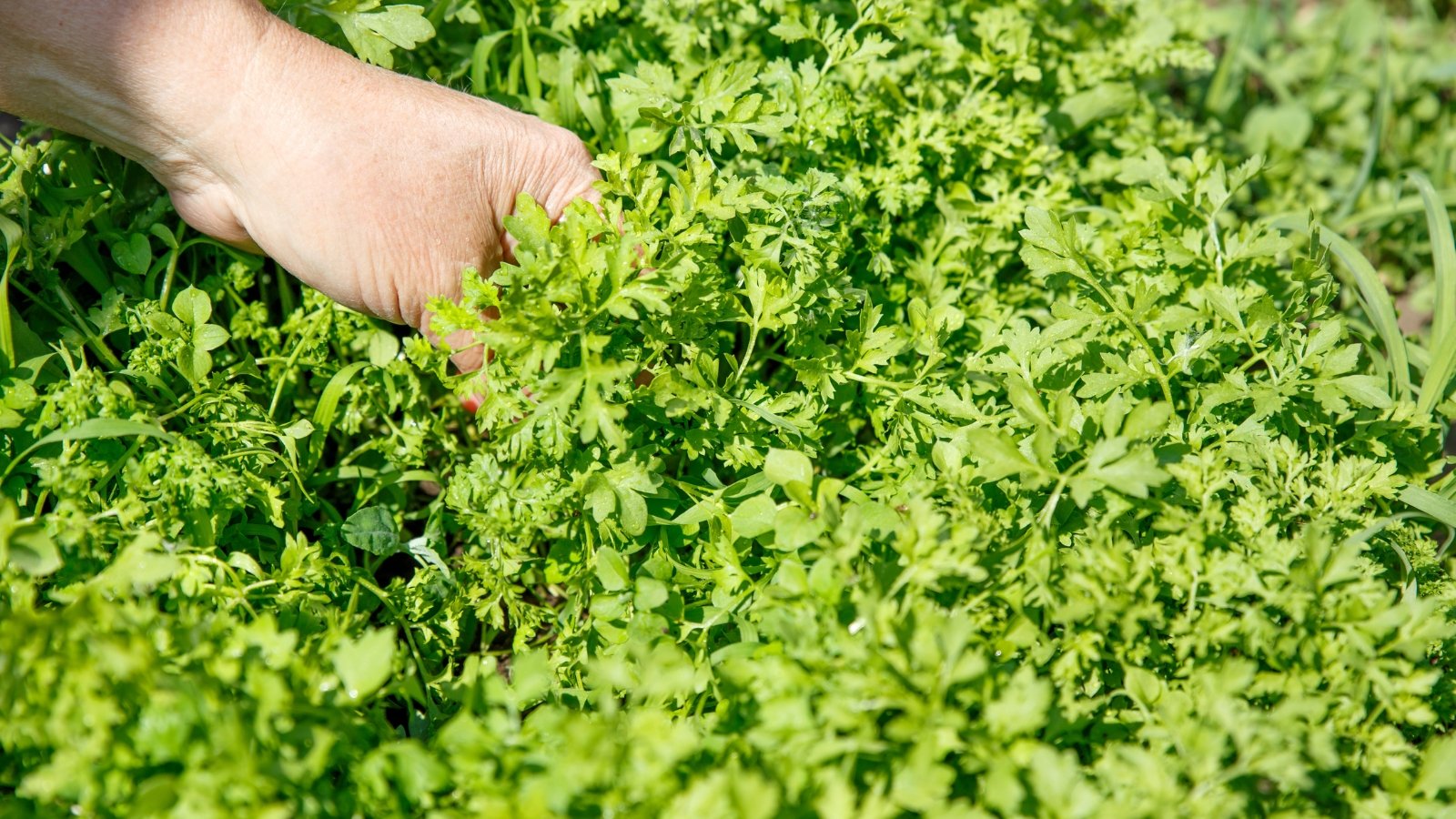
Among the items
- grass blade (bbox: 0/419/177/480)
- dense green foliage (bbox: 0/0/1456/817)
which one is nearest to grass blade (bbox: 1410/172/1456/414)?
dense green foliage (bbox: 0/0/1456/817)

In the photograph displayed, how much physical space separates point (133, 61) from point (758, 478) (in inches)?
64.2

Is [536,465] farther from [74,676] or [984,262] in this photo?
[984,262]

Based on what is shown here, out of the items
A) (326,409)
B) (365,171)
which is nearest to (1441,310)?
(365,171)

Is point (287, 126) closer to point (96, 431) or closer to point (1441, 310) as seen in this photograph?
point (96, 431)

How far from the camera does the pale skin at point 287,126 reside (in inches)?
81.7

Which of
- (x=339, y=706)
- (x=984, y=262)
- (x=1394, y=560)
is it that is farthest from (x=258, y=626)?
(x=1394, y=560)

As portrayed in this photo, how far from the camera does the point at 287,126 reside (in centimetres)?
209

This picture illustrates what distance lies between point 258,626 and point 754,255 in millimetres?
1229

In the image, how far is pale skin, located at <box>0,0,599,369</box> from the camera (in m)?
2.07

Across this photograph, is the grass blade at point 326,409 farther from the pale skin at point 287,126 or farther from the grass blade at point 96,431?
the grass blade at point 96,431

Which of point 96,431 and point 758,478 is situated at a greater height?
point 96,431

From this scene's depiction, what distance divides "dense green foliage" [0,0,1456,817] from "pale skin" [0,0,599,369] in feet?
0.70

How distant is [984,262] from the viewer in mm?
2705

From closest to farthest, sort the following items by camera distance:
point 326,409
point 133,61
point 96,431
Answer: point 96,431, point 133,61, point 326,409
